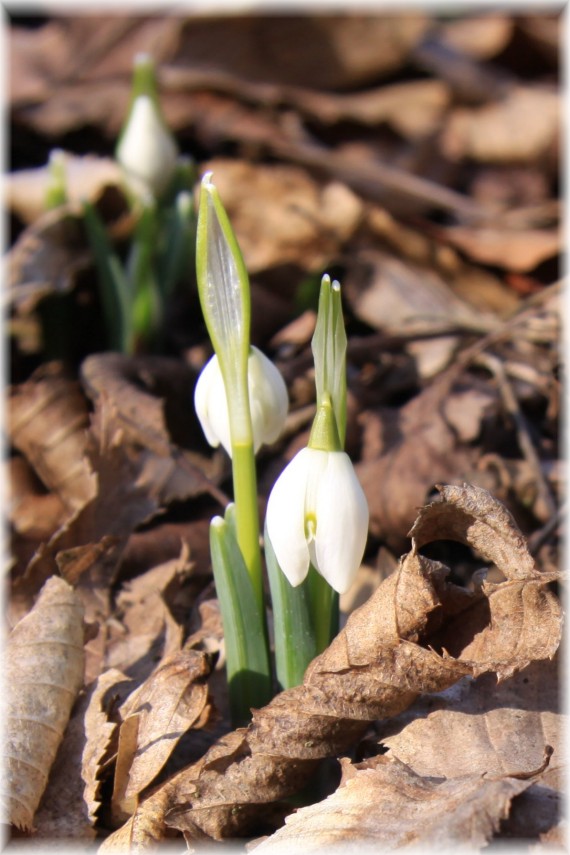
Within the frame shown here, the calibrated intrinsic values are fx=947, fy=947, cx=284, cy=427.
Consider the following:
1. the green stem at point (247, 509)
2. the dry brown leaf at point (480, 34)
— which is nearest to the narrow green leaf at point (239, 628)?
the green stem at point (247, 509)

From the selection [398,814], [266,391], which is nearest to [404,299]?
[266,391]

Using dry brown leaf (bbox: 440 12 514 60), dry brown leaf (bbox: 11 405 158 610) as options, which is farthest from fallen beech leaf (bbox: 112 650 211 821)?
dry brown leaf (bbox: 440 12 514 60)

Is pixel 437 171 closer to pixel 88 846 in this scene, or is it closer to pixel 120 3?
pixel 120 3

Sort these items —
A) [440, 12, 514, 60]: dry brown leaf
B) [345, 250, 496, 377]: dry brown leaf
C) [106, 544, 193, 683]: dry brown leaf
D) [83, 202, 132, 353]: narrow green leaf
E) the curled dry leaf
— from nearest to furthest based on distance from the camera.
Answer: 1. the curled dry leaf
2. [106, 544, 193, 683]: dry brown leaf
3. [83, 202, 132, 353]: narrow green leaf
4. [345, 250, 496, 377]: dry brown leaf
5. [440, 12, 514, 60]: dry brown leaf

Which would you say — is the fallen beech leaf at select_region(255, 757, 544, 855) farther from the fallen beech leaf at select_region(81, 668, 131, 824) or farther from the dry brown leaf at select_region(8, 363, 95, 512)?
the dry brown leaf at select_region(8, 363, 95, 512)

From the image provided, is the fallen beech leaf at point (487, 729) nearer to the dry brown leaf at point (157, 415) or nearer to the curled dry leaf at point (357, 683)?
the curled dry leaf at point (357, 683)

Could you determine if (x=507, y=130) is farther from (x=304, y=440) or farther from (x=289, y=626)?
(x=289, y=626)

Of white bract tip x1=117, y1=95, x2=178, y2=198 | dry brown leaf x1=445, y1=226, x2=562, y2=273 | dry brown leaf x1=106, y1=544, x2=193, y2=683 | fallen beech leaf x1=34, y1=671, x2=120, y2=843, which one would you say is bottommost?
fallen beech leaf x1=34, y1=671, x2=120, y2=843
